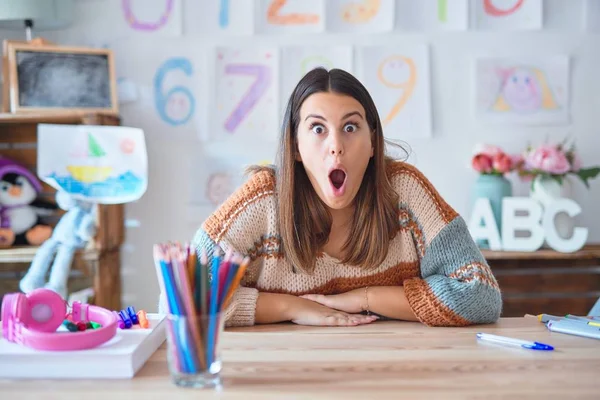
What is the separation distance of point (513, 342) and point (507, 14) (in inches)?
69.1

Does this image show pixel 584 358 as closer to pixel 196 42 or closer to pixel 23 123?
pixel 196 42

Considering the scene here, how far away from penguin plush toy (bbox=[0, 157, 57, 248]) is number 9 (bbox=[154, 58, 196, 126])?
20.1 inches

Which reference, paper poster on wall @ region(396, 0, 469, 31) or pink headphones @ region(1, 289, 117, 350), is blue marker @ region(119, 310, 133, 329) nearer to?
pink headphones @ region(1, 289, 117, 350)

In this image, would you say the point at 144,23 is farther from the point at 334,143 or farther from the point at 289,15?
the point at 334,143

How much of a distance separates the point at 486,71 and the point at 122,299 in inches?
62.9

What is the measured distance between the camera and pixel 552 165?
2.19 metres

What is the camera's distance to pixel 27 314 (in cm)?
88

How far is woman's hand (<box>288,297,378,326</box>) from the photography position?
44.6 inches

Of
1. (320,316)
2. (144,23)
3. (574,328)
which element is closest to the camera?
(574,328)

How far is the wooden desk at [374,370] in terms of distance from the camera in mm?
760

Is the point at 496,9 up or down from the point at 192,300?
up

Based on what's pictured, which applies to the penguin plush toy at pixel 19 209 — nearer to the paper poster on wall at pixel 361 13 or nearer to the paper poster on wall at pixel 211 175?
the paper poster on wall at pixel 211 175

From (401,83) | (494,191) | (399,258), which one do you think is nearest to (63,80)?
(401,83)

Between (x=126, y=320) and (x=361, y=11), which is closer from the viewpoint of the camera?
(x=126, y=320)
